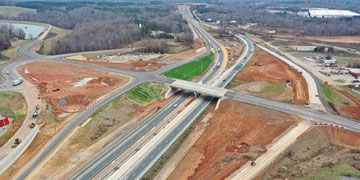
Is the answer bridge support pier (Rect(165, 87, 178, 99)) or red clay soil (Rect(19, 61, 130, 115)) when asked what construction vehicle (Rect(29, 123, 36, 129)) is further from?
bridge support pier (Rect(165, 87, 178, 99))

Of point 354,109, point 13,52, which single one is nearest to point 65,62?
point 13,52

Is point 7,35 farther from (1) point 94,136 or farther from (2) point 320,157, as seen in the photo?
(2) point 320,157

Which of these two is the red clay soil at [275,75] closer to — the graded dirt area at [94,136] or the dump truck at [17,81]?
the graded dirt area at [94,136]

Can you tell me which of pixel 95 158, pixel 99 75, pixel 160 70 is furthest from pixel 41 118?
pixel 160 70

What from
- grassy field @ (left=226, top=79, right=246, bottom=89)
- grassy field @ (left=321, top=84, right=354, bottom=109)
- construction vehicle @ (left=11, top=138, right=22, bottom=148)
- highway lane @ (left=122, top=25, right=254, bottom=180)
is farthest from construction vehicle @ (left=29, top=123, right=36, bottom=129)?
grassy field @ (left=321, top=84, right=354, bottom=109)

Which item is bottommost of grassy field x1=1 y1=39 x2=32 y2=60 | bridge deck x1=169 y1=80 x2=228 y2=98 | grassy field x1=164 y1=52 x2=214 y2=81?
bridge deck x1=169 y1=80 x2=228 y2=98
